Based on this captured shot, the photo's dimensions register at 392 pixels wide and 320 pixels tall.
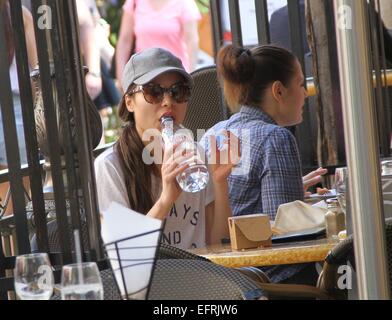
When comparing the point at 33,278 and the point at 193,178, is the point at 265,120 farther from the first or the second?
the point at 33,278

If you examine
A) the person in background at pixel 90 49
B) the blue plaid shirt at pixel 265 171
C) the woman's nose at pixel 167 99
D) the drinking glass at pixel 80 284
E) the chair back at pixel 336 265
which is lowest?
the chair back at pixel 336 265

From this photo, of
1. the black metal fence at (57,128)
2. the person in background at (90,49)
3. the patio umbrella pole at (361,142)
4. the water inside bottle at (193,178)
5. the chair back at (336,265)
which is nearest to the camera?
the patio umbrella pole at (361,142)

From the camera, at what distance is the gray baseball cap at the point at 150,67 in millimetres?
3713

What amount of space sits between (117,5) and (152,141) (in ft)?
25.1

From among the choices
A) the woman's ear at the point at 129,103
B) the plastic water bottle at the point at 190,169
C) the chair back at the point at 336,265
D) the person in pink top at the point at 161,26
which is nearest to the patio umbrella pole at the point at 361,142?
the chair back at the point at 336,265

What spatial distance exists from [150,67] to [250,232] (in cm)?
83

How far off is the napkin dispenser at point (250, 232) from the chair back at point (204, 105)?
7.77 feet

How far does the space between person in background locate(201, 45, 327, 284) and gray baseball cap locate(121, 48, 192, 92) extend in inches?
14.3

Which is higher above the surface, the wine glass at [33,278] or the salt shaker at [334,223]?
the wine glass at [33,278]

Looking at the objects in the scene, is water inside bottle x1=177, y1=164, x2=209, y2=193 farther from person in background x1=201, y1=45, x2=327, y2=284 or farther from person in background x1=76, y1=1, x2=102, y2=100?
person in background x1=76, y1=1, x2=102, y2=100

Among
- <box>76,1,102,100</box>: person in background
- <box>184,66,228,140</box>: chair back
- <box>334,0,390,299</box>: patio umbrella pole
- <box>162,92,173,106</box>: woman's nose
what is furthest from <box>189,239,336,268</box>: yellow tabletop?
<box>76,1,102,100</box>: person in background

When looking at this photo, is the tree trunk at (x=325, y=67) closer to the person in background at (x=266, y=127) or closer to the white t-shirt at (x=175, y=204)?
the person in background at (x=266, y=127)
